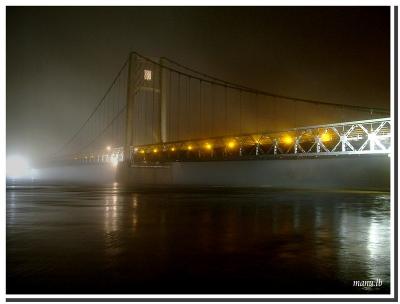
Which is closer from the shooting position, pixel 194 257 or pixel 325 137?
pixel 194 257

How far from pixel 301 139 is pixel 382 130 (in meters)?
12.1

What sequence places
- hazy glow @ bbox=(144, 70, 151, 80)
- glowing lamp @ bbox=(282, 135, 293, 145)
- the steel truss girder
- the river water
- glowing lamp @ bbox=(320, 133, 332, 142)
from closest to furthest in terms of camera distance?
the river water → the steel truss girder → glowing lamp @ bbox=(320, 133, 332, 142) → glowing lamp @ bbox=(282, 135, 293, 145) → hazy glow @ bbox=(144, 70, 151, 80)

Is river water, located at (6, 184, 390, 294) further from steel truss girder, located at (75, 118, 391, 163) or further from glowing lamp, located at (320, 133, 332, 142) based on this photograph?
glowing lamp, located at (320, 133, 332, 142)

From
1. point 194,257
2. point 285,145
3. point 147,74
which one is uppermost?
point 147,74

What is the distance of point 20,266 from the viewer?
968cm

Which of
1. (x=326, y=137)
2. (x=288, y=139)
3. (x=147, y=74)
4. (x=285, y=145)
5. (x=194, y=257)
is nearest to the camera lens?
(x=194, y=257)

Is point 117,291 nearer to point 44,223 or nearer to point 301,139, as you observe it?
point 44,223

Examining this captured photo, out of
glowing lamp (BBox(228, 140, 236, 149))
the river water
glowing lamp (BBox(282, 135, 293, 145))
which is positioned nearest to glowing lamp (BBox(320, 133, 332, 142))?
glowing lamp (BBox(282, 135, 293, 145))

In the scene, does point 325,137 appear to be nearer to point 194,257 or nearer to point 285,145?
point 285,145

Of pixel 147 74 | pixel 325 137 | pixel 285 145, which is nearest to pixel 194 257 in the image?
pixel 325 137

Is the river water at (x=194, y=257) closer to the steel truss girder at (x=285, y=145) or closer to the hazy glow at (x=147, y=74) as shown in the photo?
the steel truss girder at (x=285, y=145)

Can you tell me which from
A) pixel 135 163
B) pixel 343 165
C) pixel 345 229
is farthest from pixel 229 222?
pixel 343 165

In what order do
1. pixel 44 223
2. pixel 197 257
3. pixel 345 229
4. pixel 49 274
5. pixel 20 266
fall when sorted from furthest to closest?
pixel 44 223 < pixel 345 229 < pixel 197 257 < pixel 20 266 < pixel 49 274

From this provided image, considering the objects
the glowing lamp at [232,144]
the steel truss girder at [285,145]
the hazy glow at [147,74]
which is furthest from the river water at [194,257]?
the hazy glow at [147,74]
